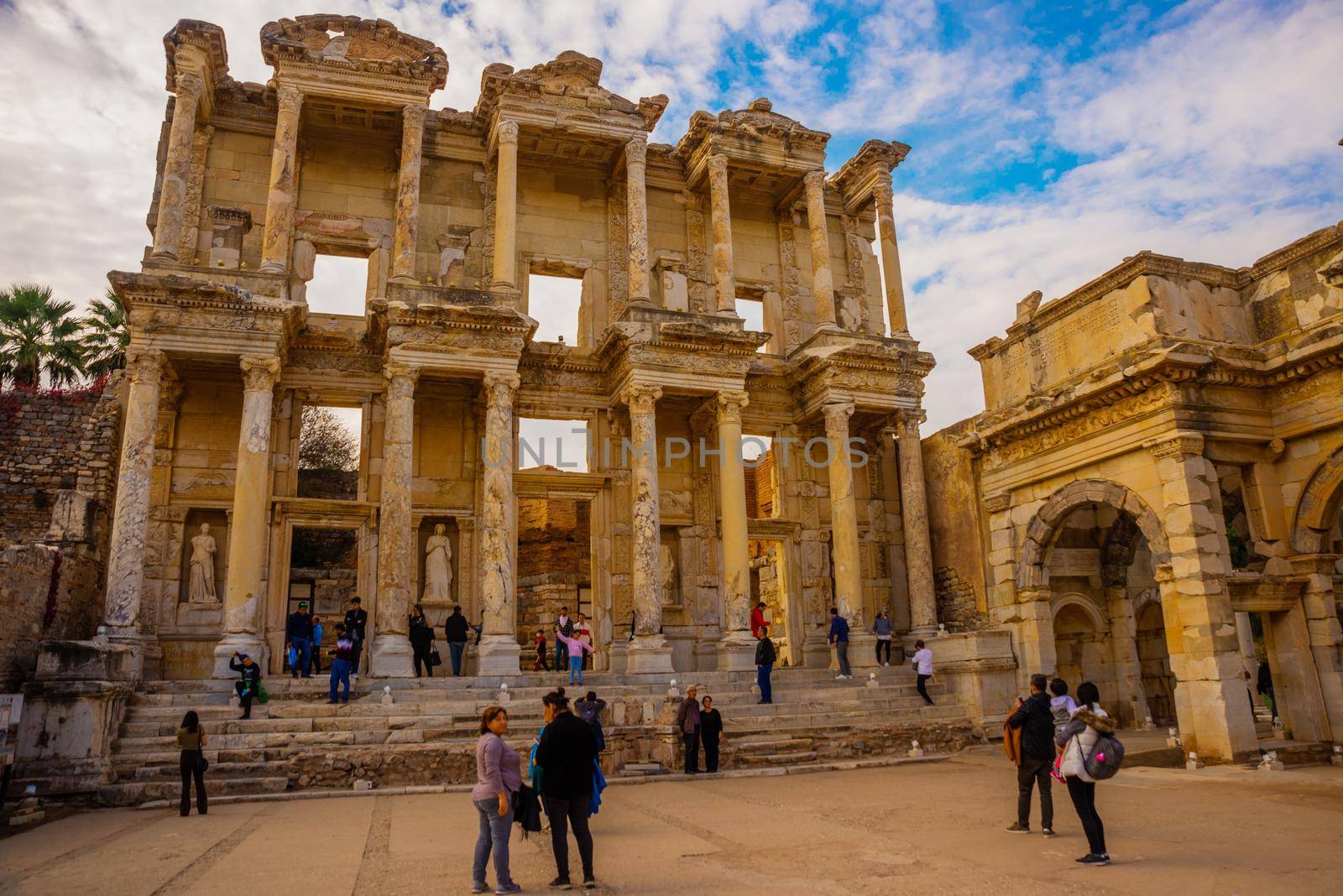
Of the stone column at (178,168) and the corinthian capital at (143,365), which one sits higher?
the stone column at (178,168)

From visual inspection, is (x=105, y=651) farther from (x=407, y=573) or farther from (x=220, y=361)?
(x=220, y=361)

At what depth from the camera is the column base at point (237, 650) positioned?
50.6 feet

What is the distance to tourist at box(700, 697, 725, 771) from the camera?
1264 centimetres

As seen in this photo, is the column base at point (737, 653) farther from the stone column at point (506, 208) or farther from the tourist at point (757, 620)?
the stone column at point (506, 208)

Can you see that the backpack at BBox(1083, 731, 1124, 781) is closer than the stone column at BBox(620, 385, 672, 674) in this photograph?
Yes

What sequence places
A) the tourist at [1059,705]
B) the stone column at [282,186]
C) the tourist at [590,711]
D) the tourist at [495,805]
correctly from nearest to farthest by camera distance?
the tourist at [495,805] → the tourist at [1059,705] → the tourist at [590,711] → the stone column at [282,186]

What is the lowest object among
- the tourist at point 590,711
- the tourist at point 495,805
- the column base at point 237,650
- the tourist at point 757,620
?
the tourist at point 495,805

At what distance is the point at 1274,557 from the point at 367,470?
16.0 meters

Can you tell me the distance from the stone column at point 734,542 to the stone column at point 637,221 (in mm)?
2910

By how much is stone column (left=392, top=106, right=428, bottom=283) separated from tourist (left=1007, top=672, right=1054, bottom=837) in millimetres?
14503

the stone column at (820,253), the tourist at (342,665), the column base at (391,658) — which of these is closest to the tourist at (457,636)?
the column base at (391,658)

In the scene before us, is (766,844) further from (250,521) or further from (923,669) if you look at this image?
(250,521)

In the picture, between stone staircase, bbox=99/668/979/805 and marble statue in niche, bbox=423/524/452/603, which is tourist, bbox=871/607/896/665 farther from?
marble statue in niche, bbox=423/524/452/603

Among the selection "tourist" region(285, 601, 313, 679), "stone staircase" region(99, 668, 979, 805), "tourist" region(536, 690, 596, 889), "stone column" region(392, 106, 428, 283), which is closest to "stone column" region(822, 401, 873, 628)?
"stone staircase" region(99, 668, 979, 805)
